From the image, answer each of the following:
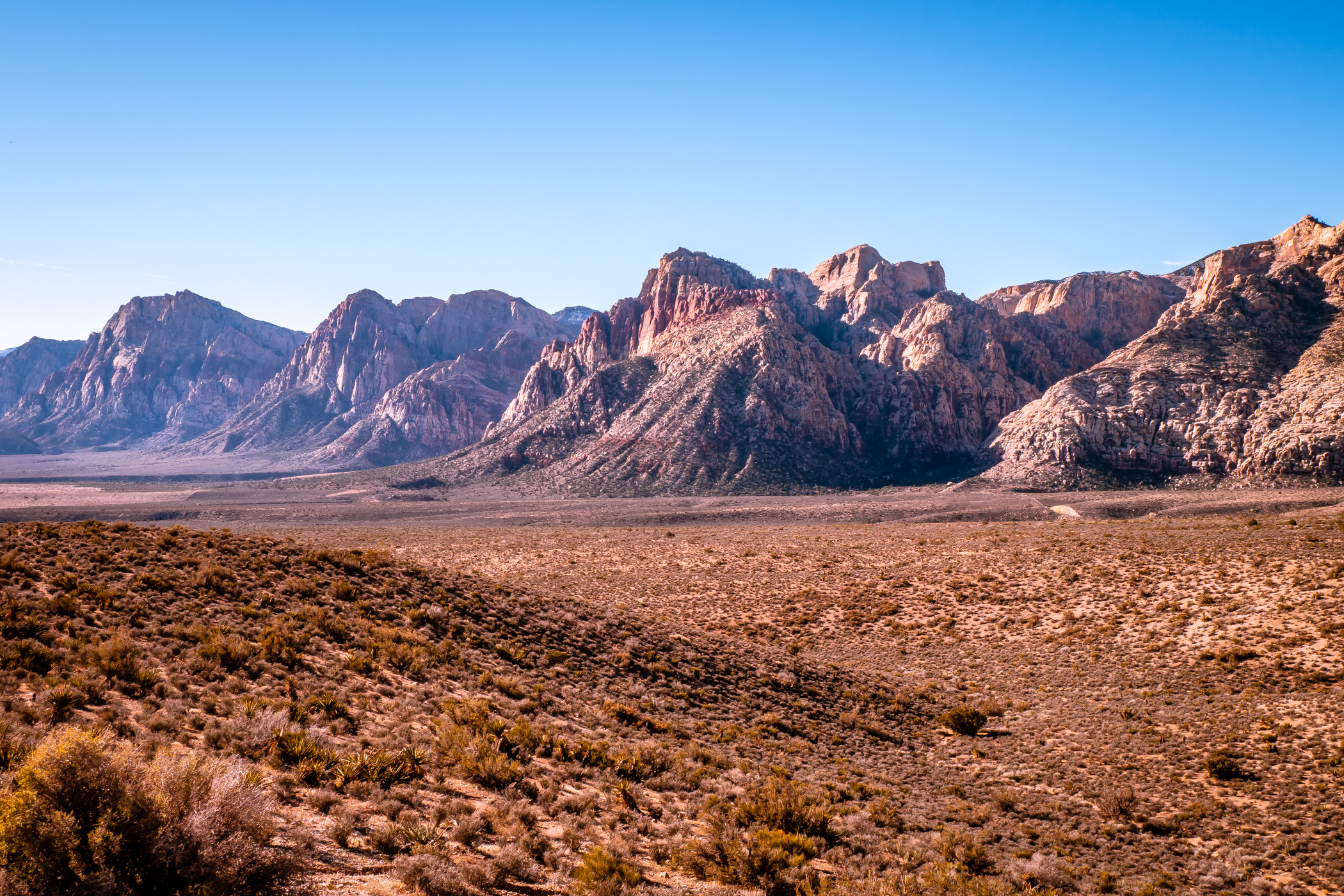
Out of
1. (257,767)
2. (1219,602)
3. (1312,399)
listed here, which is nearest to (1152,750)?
(1219,602)

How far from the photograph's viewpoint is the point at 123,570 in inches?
731

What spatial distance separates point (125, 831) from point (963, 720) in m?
20.7

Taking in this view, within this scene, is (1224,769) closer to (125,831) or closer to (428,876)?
(428,876)

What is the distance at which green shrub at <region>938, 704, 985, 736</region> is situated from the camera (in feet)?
64.6

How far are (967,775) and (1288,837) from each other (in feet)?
20.2

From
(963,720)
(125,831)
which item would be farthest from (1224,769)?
(125,831)

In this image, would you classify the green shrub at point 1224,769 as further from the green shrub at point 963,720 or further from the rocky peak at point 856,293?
the rocky peak at point 856,293

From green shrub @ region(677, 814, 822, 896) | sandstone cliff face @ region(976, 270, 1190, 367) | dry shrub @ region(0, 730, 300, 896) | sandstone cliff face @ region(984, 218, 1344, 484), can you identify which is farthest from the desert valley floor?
sandstone cliff face @ region(976, 270, 1190, 367)

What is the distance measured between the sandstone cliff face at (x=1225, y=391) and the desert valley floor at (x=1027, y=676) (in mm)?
18741

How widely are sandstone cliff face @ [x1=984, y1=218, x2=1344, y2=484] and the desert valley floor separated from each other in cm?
1874

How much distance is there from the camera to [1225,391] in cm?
7969

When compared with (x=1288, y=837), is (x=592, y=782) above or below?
above

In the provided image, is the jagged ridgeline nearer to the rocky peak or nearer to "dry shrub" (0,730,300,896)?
"dry shrub" (0,730,300,896)

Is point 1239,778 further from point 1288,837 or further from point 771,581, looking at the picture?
point 771,581
